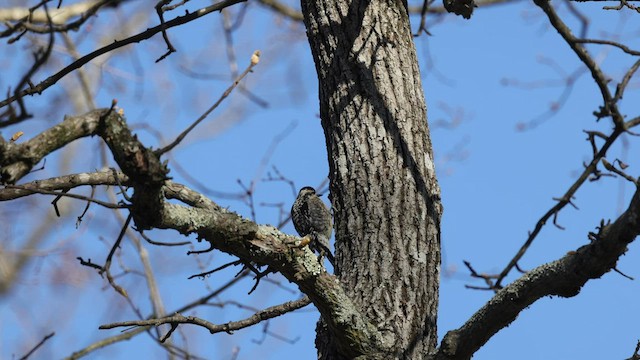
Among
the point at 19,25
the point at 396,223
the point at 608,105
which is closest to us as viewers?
the point at 608,105

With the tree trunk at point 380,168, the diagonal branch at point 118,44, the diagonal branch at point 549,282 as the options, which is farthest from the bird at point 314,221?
the diagonal branch at point 118,44

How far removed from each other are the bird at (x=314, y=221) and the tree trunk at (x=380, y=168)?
339 mm

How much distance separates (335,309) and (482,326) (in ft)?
1.71

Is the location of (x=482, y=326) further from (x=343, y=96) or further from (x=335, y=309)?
(x=343, y=96)

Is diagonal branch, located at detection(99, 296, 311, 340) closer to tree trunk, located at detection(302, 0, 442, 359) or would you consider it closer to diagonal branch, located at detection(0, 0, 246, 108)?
tree trunk, located at detection(302, 0, 442, 359)

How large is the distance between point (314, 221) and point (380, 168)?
0.65m

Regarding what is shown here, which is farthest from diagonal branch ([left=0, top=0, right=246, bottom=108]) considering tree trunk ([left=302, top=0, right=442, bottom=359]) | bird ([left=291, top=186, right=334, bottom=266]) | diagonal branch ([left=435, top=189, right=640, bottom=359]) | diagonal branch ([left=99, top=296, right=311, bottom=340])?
diagonal branch ([left=435, top=189, right=640, bottom=359])

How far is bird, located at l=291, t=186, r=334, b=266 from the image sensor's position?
11.4 feet

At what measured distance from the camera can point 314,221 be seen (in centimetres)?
365

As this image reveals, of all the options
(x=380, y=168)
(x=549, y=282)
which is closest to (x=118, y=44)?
(x=380, y=168)

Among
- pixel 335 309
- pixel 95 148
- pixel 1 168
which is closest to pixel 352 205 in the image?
pixel 335 309

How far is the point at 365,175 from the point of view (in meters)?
3.11

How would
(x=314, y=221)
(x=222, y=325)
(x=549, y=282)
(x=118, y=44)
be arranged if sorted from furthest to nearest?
(x=314, y=221) → (x=118, y=44) → (x=222, y=325) → (x=549, y=282)

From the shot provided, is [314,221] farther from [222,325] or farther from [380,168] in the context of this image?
[222,325]
